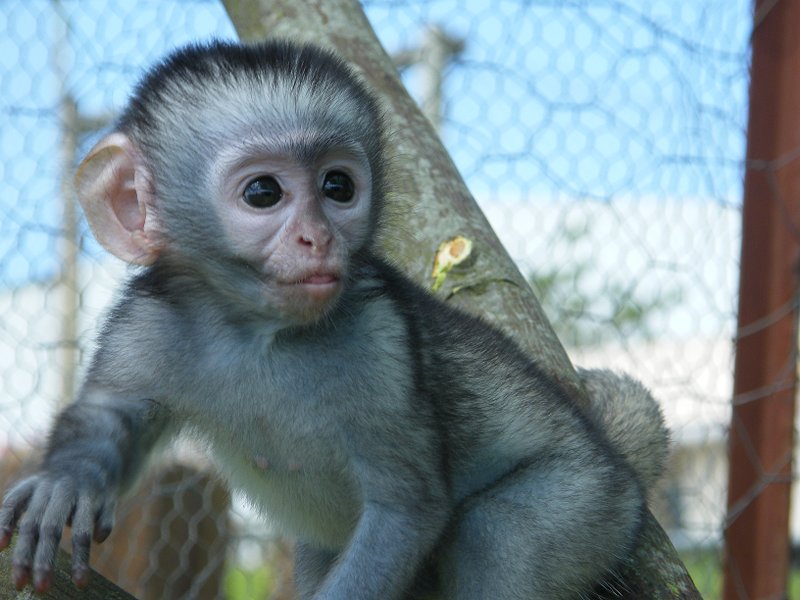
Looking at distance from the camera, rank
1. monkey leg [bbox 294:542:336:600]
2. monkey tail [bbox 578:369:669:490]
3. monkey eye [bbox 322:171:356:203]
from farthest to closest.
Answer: monkey tail [bbox 578:369:669:490] < monkey leg [bbox 294:542:336:600] < monkey eye [bbox 322:171:356:203]

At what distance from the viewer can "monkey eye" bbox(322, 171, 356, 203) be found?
234cm

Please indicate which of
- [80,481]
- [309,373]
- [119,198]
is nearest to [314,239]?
[309,373]

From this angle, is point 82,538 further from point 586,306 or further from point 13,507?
point 586,306

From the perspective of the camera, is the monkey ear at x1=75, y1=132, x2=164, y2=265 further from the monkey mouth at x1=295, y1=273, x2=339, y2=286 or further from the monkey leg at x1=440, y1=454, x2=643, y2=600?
the monkey leg at x1=440, y1=454, x2=643, y2=600

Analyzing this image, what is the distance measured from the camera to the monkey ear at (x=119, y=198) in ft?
7.96

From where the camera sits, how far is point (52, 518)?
2000 millimetres

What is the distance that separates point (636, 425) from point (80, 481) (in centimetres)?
165

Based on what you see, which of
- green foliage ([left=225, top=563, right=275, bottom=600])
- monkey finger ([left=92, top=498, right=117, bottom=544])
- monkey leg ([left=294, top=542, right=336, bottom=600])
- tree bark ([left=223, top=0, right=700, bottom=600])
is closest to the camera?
monkey finger ([left=92, top=498, right=117, bottom=544])

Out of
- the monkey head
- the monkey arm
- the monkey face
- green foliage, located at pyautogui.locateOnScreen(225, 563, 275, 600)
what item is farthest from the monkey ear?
green foliage, located at pyautogui.locateOnScreen(225, 563, 275, 600)

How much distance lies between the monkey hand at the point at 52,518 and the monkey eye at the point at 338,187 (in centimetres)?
83

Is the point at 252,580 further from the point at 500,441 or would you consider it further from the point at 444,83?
the point at 500,441

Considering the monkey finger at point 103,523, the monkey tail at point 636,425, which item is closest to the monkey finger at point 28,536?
the monkey finger at point 103,523

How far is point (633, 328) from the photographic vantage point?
6.27m

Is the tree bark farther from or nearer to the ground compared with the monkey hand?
farther from the ground
